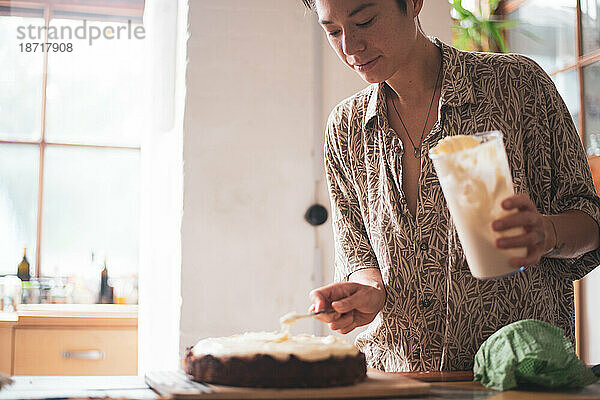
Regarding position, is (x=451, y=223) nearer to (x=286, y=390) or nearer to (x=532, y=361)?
(x=532, y=361)

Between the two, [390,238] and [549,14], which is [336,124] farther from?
[549,14]

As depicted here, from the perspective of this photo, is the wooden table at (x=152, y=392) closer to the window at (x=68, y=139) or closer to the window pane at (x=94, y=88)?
the window at (x=68, y=139)

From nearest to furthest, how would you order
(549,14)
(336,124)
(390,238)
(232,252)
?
1. (390,238)
2. (336,124)
3. (232,252)
4. (549,14)

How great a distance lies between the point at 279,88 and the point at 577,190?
1469 millimetres

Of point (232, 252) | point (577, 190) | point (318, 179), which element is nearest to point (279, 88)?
point (318, 179)

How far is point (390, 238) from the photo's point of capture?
137 centimetres

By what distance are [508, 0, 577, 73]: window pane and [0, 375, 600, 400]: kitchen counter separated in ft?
7.15

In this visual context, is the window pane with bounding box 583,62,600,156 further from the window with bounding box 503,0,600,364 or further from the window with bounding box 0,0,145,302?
the window with bounding box 0,0,145,302

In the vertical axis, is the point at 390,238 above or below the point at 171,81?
below

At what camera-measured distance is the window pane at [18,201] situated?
3.79 meters

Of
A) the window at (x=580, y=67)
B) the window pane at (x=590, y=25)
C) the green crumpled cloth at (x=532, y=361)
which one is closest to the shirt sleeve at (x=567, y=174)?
the green crumpled cloth at (x=532, y=361)

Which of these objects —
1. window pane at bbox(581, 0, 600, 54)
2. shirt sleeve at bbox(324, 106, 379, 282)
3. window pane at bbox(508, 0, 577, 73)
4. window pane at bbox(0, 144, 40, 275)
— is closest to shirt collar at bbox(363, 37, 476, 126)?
shirt sleeve at bbox(324, 106, 379, 282)

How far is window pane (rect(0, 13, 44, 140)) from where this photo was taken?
3.85 metres

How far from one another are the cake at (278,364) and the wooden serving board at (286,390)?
1cm
